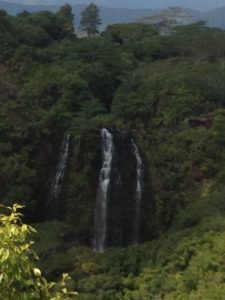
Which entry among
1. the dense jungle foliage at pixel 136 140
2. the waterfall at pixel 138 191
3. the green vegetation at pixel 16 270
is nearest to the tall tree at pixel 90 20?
the dense jungle foliage at pixel 136 140

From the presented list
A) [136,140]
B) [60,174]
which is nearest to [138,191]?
[136,140]

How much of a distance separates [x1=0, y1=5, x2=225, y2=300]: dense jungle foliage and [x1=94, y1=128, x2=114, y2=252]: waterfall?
0.31 m

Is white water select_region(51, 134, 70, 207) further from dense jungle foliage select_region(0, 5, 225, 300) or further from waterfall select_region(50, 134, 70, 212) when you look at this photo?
dense jungle foliage select_region(0, 5, 225, 300)

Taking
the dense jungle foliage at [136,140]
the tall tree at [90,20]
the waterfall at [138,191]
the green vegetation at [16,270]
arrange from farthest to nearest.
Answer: the tall tree at [90,20] < the waterfall at [138,191] < the dense jungle foliage at [136,140] < the green vegetation at [16,270]

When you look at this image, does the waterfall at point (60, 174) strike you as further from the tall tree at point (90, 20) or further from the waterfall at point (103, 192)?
the tall tree at point (90, 20)

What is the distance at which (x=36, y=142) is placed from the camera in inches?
931

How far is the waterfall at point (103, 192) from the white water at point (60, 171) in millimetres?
1493

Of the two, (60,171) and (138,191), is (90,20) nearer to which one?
(60,171)

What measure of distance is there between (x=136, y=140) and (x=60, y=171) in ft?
11.7

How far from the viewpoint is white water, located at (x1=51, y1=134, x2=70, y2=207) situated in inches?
906

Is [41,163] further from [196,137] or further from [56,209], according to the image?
[196,137]

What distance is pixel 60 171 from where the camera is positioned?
2330 cm

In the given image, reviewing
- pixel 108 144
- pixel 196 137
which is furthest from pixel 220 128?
pixel 108 144

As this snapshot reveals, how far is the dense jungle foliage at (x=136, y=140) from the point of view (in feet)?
53.2
